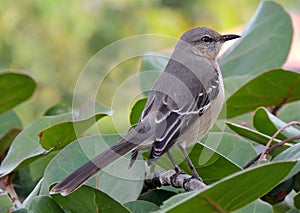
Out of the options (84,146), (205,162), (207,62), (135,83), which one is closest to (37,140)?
(84,146)

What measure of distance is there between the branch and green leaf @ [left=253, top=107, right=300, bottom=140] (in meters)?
0.31

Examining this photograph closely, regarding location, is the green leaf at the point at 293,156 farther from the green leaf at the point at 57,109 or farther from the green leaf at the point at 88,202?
the green leaf at the point at 57,109

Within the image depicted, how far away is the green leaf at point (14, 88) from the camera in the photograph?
2.29 metres

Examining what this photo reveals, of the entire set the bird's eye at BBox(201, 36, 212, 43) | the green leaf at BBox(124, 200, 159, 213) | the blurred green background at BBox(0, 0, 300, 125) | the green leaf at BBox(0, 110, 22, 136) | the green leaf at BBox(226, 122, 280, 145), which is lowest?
the blurred green background at BBox(0, 0, 300, 125)

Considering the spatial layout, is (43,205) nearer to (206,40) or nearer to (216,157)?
(216,157)

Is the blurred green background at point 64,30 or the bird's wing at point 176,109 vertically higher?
the bird's wing at point 176,109

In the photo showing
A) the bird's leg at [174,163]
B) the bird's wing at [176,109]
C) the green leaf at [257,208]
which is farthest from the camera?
the bird's wing at [176,109]

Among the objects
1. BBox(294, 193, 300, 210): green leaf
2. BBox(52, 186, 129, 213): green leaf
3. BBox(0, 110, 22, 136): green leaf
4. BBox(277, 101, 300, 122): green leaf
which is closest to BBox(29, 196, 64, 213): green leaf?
BBox(52, 186, 129, 213): green leaf

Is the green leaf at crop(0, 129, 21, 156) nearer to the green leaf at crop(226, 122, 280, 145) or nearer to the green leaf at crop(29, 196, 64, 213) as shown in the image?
the green leaf at crop(29, 196, 64, 213)

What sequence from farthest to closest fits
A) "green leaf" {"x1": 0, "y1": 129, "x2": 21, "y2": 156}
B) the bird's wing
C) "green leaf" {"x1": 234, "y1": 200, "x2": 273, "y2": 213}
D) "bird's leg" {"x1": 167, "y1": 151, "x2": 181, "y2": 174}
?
the bird's wing
"green leaf" {"x1": 0, "y1": 129, "x2": 21, "y2": 156}
"bird's leg" {"x1": 167, "y1": 151, "x2": 181, "y2": 174}
"green leaf" {"x1": 234, "y1": 200, "x2": 273, "y2": 213}

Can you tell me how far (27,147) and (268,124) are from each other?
802 millimetres

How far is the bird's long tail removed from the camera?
5.18 ft

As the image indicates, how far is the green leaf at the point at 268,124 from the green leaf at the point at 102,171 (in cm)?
41

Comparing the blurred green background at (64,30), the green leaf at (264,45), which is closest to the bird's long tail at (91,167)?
the green leaf at (264,45)
